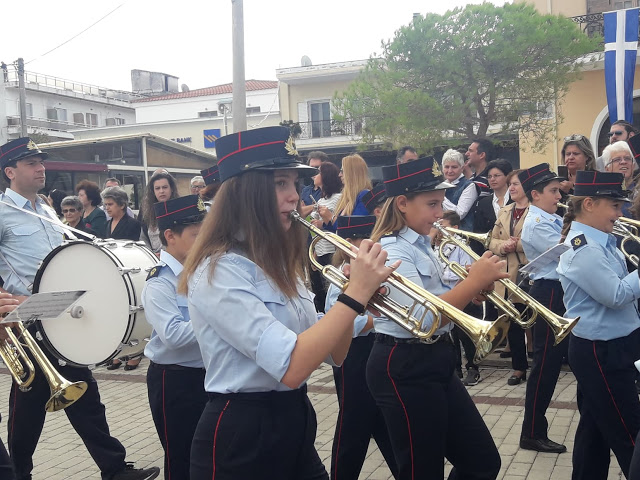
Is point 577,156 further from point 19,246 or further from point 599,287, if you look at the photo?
point 19,246

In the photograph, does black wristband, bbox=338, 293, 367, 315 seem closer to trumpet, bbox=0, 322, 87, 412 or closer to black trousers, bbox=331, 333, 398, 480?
black trousers, bbox=331, 333, 398, 480

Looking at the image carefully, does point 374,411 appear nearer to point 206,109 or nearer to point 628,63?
point 628,63

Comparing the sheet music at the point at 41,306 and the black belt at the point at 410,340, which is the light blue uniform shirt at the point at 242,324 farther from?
the sheet music at the point at 41,306

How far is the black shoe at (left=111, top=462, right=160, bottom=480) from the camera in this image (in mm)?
5109

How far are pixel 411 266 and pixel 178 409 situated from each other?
58.3 inches

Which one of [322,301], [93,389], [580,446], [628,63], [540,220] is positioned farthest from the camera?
[628,63]

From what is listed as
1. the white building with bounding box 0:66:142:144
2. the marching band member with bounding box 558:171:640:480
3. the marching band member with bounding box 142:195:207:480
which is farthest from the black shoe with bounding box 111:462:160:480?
the white building with bounding box 0:66:142:144

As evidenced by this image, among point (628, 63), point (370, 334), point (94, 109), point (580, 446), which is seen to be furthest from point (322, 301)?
point (94, 109)

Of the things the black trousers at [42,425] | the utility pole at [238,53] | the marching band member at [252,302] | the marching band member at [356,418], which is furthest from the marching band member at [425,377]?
the utility pole at [238,53]

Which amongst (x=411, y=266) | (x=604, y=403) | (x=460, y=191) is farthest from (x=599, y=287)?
(x=460, y=191)

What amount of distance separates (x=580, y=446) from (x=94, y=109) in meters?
53.5

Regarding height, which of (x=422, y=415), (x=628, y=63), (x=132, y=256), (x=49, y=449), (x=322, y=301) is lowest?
(x=49, y=449)

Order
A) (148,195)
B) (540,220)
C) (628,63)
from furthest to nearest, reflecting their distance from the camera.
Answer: (628,63) < (148,195) < (540,220)

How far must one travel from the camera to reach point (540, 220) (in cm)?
578
